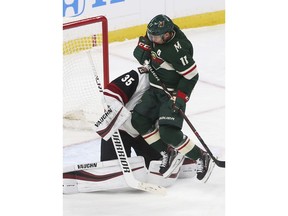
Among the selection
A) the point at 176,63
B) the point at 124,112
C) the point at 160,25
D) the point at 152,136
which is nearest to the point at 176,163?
the point at 152,136

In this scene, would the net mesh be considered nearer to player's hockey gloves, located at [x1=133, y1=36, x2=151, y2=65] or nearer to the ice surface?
the ice surface

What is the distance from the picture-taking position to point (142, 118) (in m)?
3.67

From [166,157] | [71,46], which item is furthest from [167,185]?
[71,46]

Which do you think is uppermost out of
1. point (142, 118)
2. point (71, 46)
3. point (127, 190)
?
point (71, 46)

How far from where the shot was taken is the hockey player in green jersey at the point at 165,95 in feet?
11.7

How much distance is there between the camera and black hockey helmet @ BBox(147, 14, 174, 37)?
11.6 ft

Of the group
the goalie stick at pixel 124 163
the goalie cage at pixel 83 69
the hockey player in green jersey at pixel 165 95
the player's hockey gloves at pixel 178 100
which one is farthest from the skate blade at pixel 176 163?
the goalie cage at pixel 83 69

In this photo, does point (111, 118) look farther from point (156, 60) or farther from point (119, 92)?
point (156, 60)

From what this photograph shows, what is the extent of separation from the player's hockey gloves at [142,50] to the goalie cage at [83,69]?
147mm

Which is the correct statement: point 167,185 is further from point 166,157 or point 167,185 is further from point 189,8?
point 189,8

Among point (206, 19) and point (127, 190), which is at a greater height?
point (206, 19)

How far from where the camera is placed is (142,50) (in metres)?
3.62

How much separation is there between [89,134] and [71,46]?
32cm

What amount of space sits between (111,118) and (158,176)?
0.86ft
